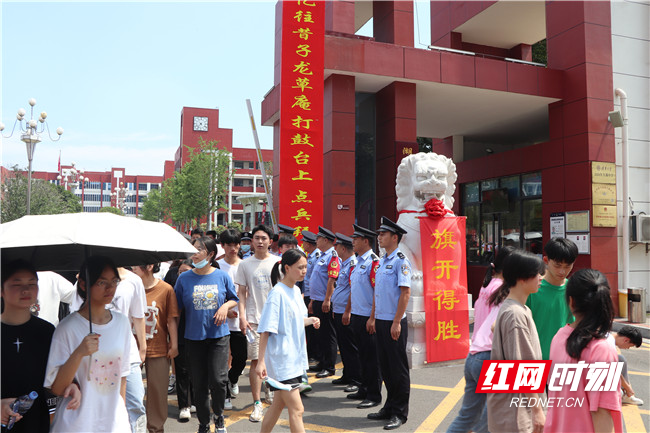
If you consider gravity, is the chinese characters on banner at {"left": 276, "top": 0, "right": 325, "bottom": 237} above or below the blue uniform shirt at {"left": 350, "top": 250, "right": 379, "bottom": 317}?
above

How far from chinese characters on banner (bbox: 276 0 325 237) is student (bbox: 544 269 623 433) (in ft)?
23.5

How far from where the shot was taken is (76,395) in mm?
2355

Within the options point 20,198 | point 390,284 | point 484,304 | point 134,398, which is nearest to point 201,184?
point 20,198

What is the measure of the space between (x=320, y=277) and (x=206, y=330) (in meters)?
2.67

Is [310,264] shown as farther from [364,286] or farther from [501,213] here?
[501,213]

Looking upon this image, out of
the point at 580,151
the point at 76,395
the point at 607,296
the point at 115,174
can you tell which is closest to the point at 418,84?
the point at 580,151

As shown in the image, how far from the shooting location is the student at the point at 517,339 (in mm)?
2449

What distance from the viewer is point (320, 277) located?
260 inches

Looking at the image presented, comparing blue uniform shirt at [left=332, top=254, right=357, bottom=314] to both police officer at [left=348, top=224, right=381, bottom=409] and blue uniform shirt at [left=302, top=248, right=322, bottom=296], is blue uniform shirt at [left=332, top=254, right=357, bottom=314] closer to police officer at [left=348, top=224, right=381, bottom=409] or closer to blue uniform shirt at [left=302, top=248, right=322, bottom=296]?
police officer at [left=348, top=224, right=381, bottom=409]

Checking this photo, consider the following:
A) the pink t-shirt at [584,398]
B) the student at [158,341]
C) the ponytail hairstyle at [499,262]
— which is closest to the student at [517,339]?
the pink t-shirt at [584,398]

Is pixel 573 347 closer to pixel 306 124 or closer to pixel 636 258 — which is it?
pixel 306 124

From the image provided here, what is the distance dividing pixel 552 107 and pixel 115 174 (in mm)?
81649

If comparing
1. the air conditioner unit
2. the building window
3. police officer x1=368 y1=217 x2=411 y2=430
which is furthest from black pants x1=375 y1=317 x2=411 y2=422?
the air conditioner unit

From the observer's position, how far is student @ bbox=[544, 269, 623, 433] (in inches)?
84.2
